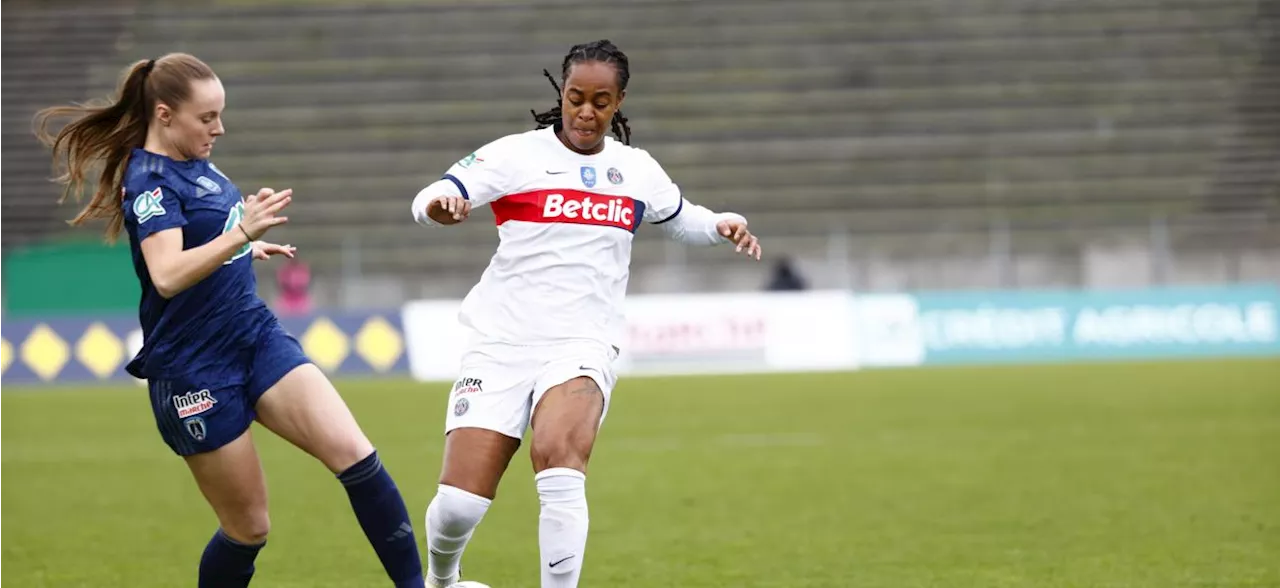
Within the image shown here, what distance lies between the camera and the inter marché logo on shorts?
5145 mm

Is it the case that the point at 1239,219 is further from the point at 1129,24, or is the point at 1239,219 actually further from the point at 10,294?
the point at 10,294

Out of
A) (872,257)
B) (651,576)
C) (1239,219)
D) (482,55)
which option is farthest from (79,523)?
(482,55)

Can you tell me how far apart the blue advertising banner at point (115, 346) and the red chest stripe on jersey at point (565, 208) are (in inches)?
675

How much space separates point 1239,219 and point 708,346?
33.7 feet

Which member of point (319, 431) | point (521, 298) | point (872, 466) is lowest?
point (872, 466)

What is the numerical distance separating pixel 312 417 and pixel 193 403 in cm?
37

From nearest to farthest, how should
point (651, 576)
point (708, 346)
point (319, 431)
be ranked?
1. point (319, 431)
2. point (651, 576)
3. point (708, 346)

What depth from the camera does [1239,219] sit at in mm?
27391

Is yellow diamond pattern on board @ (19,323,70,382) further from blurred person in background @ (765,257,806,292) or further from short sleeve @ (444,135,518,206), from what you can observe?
short sleeve @ (444,135,518,206)

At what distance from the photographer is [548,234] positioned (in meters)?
5.60

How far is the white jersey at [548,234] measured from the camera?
558 cm

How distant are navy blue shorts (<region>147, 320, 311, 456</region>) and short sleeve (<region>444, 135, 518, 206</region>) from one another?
32.3 inches

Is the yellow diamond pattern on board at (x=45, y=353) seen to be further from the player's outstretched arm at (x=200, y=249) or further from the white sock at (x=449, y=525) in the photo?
the player's outstretched arm at (x=200, y=249)

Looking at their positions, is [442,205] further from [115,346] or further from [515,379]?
[115,346]
